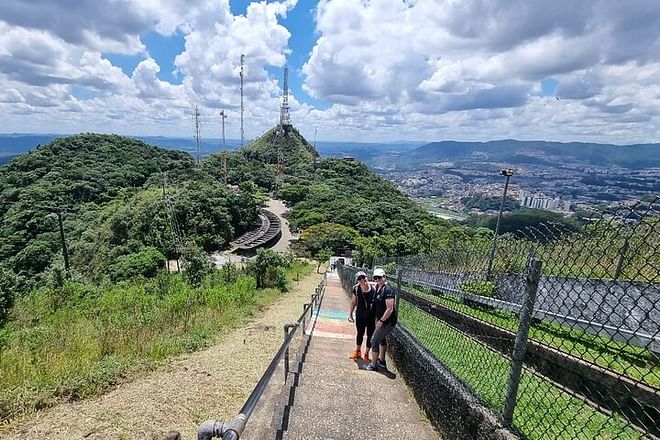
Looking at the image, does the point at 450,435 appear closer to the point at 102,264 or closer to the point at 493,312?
the point at 493,312

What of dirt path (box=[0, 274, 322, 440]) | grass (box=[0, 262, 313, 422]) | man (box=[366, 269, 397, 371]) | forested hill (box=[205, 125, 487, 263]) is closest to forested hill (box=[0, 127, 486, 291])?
forested hill (box=[205, 125, 487, 263])

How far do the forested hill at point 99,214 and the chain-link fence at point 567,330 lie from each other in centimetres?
2895

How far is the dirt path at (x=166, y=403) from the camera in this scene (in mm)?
4270

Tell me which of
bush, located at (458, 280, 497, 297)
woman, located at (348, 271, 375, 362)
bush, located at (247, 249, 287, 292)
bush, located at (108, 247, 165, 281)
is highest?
bush, located at (458, 280, 497, 297)

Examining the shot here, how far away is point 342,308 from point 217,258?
3460cm

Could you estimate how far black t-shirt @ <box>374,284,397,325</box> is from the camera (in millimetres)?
5109

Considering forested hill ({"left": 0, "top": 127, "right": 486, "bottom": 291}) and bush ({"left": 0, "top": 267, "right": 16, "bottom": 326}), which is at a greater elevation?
bush ({"left": 0, "top": 267, "right": 16, "bottom": 326})

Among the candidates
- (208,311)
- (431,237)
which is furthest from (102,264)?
(431,237)

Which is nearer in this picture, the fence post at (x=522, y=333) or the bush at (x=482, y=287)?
the fence post at (x=522, y=333)

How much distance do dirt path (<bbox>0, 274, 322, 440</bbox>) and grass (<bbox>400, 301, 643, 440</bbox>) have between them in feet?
9.26

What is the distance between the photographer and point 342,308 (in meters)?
11.8

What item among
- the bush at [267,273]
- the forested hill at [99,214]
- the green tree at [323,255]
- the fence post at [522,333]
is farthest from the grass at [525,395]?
the green tree at [323,255]

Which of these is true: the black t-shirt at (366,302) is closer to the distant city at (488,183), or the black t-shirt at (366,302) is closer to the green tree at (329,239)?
the green tree at (329,239)

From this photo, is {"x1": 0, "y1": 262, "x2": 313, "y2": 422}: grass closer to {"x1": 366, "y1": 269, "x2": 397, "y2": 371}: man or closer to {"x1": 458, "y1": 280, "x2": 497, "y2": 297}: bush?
{"x1": 366, "y1": 269, "x2": 397, "y2": 371}: man
